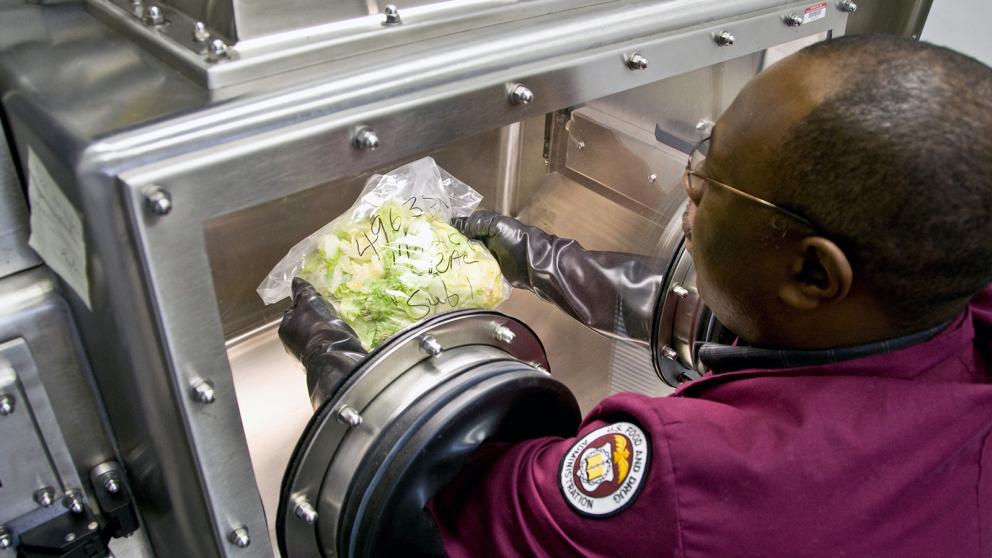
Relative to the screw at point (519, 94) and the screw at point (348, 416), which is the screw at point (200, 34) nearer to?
the screw at point (519, 94)

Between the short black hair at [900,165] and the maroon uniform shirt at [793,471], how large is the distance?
0.10 m

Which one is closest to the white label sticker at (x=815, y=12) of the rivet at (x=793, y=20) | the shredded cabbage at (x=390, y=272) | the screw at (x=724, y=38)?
the rivet at (x=793, y=20)

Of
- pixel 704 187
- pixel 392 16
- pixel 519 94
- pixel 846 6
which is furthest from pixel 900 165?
pixel 846 6

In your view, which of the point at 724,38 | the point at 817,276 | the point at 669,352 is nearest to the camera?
the point at 817,276

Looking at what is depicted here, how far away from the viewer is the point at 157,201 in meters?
0.48

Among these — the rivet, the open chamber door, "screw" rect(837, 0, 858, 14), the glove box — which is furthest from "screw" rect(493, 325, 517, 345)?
"screw" rect(837, 0, 858, 14)

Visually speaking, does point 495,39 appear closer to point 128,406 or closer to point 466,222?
point 128,406

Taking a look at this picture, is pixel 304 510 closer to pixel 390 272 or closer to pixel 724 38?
pixel 390 272

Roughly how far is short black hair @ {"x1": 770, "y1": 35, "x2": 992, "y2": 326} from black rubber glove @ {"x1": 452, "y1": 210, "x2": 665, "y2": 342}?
25.9 inches

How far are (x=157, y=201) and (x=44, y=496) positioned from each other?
37 centimetres

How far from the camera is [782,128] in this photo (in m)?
0.55

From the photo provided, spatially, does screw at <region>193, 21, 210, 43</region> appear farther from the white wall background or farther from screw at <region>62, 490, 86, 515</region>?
the white wall background

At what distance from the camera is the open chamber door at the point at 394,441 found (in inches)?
28.4

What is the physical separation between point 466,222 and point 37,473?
0.73 metres
